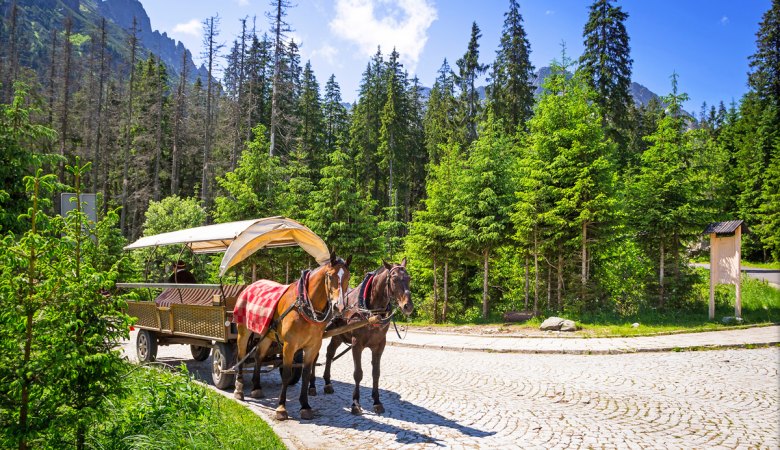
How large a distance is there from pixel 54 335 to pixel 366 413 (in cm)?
546

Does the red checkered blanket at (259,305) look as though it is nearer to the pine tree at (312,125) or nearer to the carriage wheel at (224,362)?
the carriage wheel at (224,362)

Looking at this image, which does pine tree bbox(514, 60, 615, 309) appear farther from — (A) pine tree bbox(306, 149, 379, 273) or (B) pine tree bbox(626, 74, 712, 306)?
(A) pine tree bbox(306, 149, 379, 273)

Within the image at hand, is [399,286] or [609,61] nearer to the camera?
[399,286]

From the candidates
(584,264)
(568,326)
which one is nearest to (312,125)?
(584,264)

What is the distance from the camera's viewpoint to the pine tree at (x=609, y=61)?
32750 millimetres

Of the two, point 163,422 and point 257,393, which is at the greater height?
point 163,422

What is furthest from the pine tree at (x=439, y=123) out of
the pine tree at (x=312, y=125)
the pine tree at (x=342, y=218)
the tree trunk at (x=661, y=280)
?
the tree trunk at (x=661, y=280)

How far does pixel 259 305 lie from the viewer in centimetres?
862

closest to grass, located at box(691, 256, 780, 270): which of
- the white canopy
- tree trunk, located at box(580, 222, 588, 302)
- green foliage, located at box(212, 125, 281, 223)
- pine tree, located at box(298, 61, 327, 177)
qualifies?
tree trunk, located at box(580, 222, 588, 302)

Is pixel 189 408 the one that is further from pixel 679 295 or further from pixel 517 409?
pixel 679 295

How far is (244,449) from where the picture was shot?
5.61 metres

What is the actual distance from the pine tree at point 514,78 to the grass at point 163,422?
36717 mm

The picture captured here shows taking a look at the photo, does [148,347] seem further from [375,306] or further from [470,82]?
[470,82]

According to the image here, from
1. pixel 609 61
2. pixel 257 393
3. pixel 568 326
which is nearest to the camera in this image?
pixel 257 393
